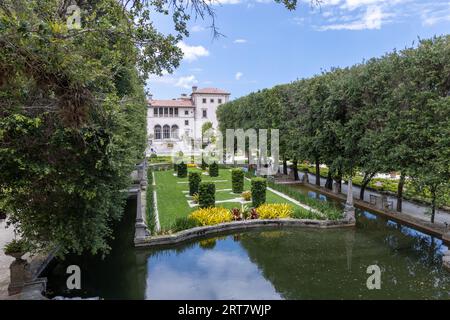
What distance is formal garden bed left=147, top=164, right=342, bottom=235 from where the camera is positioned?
13719mm

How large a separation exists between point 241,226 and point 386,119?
822 centimetres

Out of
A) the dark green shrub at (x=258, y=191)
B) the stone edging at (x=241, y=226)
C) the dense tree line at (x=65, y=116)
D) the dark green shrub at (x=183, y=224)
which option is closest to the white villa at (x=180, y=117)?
the dark green shrub at (x=258, y=191)

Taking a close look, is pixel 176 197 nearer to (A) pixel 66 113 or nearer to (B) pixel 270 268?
(B) pixel 270 268

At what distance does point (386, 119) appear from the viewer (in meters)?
15.0

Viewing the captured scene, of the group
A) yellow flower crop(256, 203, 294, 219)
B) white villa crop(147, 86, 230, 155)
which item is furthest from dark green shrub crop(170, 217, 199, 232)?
white villa crop(147, 86, 230, 155)

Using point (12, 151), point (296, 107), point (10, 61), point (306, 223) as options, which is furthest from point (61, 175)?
point (296, 107)

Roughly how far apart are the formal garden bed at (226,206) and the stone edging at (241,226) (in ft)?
0.21

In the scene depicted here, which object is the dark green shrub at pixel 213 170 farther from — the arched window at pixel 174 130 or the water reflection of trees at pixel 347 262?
the arched window at pixel 174 130

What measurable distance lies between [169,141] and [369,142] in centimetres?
4861

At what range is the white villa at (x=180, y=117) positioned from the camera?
60688 millimetres

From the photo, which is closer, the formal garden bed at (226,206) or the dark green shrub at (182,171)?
the formal garden bed at (226,206)

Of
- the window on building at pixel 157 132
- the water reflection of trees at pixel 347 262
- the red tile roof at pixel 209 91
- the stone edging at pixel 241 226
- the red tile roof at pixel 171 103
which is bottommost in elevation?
the water reflection of trees at pixel 347 262

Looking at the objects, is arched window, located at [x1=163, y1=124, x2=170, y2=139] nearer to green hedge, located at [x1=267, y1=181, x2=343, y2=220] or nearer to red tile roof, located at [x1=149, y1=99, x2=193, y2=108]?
red tile roof, located at [x1=149, y1=99, x2=193, y2=108]

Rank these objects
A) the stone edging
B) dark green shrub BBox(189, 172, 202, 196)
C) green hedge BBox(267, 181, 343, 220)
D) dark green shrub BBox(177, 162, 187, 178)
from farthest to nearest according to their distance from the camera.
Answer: dark green shrub BBox(177, 162, 187, 178)
dark green shrub BBox(189, 172, 202, 196)
green hedge BBox(267, 181, 343, 220)
the stone edging
